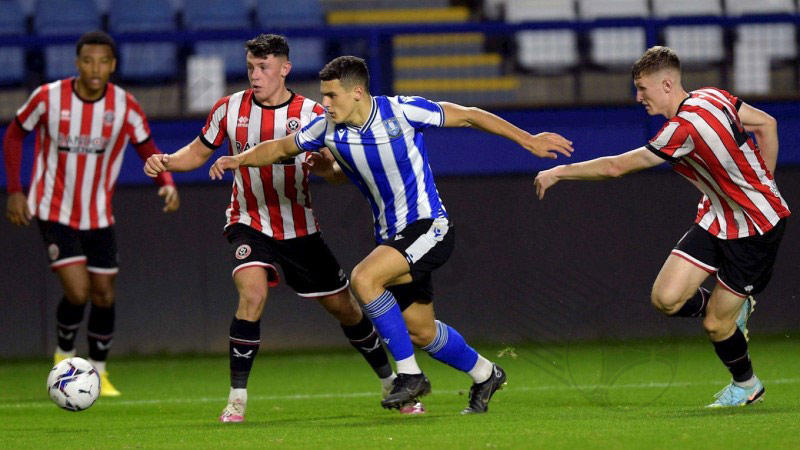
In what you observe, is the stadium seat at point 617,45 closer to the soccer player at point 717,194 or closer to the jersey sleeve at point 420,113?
the soccer player at point 717,194

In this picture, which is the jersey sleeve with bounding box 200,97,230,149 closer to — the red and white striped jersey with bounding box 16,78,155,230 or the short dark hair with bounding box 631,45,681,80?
the red and white striped jersey with bounding box 16,78,155,230

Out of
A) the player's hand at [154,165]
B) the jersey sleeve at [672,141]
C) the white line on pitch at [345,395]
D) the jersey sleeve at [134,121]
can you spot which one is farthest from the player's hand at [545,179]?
the jersey sleeve at [134,121]

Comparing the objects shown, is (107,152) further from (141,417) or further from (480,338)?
(480,338)

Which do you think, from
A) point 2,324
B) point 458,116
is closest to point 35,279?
point 2,324

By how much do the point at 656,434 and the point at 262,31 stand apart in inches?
261

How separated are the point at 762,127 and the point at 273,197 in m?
2.51

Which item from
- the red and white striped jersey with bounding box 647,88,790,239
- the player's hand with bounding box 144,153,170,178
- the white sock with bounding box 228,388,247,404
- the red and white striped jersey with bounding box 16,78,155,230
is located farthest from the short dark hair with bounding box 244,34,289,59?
the red and white striped jersey with bounding box 16,78,155,230

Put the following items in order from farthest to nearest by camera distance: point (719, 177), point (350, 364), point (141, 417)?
point (350, 364) < point (141, 417) < point (719, 177)

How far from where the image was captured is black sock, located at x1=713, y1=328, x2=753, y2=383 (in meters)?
6.57

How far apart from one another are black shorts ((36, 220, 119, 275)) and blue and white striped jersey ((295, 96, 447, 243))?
2589 millimetres

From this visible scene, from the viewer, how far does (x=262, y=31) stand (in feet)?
36.5

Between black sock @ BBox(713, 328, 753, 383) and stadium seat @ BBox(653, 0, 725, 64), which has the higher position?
stadium seat @ BBox(653, 0, 725, 64)

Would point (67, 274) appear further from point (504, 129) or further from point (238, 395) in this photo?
point (504, 129)

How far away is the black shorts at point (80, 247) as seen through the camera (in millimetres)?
8352
